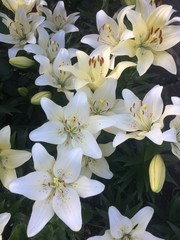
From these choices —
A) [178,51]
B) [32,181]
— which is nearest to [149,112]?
[32,181]

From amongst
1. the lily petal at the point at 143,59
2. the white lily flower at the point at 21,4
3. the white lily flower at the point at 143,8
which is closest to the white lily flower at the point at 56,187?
the lily petal at the point at 143,59

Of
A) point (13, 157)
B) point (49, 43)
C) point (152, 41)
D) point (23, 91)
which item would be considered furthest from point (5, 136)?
point (152, 41)

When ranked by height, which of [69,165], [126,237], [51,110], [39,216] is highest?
[51,110]

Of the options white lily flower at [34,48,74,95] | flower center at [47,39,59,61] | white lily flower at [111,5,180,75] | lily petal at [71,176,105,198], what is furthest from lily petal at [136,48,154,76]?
lily petal at [71,176,105,198]

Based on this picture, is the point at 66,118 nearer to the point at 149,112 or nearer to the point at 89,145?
the point at 89,145

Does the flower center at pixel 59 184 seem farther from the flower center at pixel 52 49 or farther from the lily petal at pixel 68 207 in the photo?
the flower center at pixel 52 49

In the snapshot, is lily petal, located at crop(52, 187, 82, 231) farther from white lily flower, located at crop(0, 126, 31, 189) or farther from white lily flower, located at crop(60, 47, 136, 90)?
white lily flower, located at crop(60, 47, 136, 90)

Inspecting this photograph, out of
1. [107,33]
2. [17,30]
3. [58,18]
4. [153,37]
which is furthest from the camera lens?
[58,18]

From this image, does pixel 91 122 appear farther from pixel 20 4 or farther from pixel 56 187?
pixel 20 4
